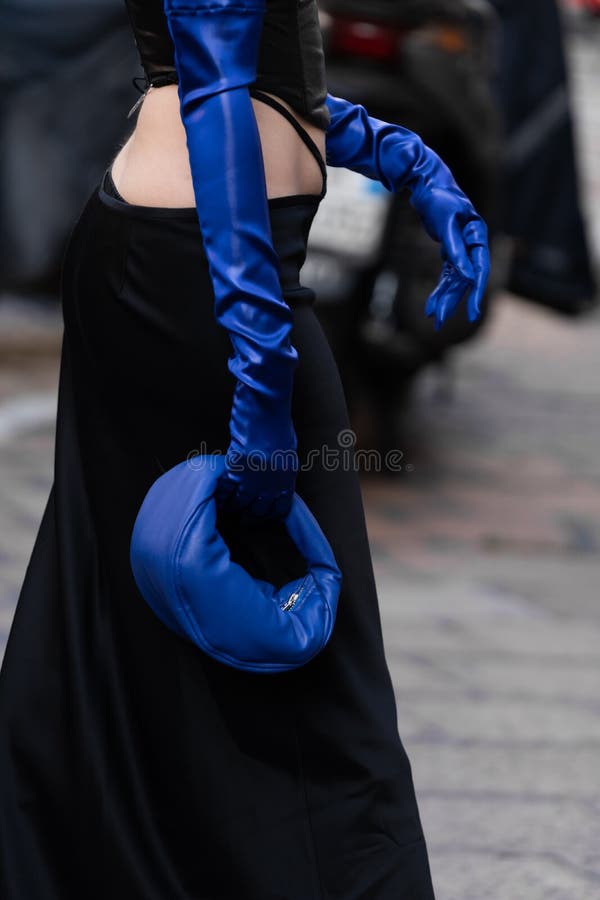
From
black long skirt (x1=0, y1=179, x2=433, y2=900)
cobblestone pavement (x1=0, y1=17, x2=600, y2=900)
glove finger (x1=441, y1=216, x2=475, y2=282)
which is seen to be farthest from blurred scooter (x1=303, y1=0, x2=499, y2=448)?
black long skirt (x1=0, y1=179, x2=433, y2=900)

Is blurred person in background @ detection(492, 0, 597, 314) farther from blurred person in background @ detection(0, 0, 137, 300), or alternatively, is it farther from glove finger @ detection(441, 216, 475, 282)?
glove finger @ detection(441, 216, 475, 282)

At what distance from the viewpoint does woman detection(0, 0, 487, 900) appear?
71.1 inches

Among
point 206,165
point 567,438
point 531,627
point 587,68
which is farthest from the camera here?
point 587,68

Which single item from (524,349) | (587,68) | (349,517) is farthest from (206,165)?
(587,68)

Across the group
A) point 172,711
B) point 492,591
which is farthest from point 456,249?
point 492,591

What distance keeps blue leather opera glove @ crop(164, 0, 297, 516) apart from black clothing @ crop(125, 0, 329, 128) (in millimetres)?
69

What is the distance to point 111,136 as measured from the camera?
6.13 m

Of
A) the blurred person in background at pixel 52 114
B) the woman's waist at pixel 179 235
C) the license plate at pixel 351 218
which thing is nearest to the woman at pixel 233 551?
the woman's waist at pixel 179 235

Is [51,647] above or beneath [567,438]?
above

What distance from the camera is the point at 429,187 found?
212 centimetres

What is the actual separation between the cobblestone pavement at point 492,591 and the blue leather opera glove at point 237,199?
113 centimetres

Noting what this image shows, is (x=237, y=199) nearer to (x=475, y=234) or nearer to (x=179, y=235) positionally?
(x=179, y=235)

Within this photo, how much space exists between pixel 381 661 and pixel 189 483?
39 centimetres

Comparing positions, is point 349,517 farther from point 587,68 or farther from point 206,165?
point 587,68
